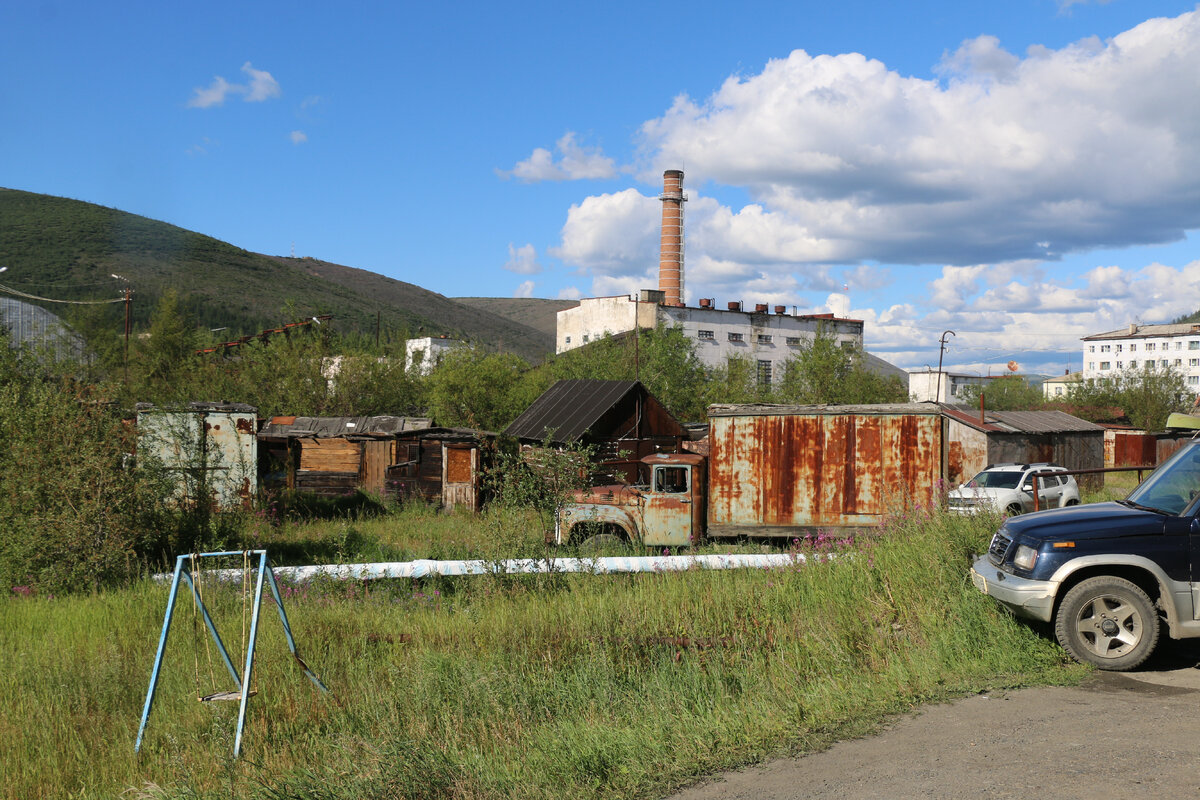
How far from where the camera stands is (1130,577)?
268 inches

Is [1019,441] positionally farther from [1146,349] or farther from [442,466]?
[1146,349]

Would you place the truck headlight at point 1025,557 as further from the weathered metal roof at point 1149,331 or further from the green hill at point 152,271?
the weathered metal roof at point 1149,331

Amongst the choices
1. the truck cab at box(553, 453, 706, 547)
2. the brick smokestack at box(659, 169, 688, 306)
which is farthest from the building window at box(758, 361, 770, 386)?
the truck cab at box(553, 453, 706, 547)

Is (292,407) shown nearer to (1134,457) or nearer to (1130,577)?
(1130,577)

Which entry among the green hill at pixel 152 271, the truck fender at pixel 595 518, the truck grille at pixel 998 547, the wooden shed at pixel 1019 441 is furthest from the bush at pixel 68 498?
the green hill at pixel 152 271

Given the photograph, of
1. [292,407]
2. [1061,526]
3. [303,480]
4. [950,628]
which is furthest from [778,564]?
[292,407]

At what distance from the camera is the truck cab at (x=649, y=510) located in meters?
13.3

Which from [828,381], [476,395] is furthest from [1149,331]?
[476,395]

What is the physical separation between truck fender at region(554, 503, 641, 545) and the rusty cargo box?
76.8 inches

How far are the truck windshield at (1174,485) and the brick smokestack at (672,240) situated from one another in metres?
64.5

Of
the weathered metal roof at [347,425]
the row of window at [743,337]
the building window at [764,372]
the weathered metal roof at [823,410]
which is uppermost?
the row of window at [743,337]

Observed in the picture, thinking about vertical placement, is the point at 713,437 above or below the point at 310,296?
below

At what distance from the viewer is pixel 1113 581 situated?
670 cm

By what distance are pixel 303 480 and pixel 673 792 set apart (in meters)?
20.6
